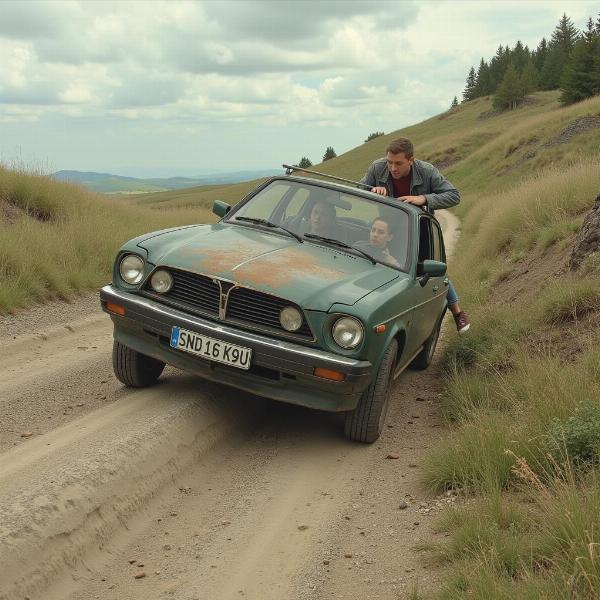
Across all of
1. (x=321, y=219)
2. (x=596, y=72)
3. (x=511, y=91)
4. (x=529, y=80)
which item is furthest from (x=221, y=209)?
(x=529, y=80)

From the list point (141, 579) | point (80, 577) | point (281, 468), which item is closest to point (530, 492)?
point (281, 468)

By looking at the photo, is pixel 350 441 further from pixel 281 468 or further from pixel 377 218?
pixel 377 218

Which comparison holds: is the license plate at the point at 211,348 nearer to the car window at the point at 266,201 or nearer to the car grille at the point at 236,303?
the car grille at the point at 236,303

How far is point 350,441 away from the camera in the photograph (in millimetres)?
5035

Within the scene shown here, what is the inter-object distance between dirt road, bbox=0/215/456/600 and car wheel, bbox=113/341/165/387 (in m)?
0.12

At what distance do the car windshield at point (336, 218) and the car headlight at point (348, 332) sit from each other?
119 centimetres

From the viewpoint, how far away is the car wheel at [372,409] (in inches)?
189

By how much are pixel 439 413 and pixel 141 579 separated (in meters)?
3.10

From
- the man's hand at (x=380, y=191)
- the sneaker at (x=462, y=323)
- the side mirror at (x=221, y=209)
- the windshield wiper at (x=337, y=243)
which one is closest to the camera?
the windshield wiper at (x=337, y=243)

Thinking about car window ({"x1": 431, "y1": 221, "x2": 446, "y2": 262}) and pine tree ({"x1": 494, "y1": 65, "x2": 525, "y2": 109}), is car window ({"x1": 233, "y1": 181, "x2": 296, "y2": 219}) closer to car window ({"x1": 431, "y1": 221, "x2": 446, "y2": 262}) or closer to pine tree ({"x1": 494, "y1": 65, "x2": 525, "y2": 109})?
A: car window ({"x1": 431, "y1": 221, "x2": 446, "y2": 262})

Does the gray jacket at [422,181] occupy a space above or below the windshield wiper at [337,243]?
above

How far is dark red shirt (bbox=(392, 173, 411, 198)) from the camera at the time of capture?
23.5 feet

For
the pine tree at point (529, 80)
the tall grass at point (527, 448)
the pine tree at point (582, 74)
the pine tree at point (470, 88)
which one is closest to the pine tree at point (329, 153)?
the pine tree at point (470, 88)

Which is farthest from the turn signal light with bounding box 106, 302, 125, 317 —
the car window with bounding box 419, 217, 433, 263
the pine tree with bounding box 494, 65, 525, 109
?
the pine tree with bounding box 494, 65, 525, 109
